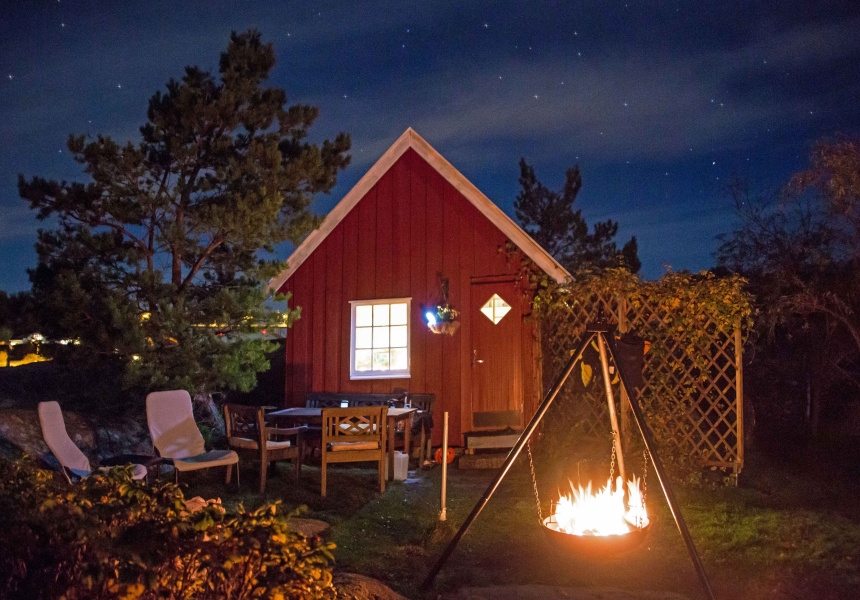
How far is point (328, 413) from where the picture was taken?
6.75 metres

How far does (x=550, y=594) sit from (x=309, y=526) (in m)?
2.15

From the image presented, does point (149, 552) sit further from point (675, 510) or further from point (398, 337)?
point (398, 337)

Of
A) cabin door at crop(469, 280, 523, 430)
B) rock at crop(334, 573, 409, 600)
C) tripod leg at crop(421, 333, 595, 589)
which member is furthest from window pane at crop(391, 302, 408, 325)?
rock at crop(334, 573, 409, 600)

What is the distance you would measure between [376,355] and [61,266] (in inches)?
172

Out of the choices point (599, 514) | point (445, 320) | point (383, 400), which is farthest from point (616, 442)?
point (383, 400)

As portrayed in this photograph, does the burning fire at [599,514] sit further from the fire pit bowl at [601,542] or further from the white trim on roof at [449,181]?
the white trim on roof at [449,181]

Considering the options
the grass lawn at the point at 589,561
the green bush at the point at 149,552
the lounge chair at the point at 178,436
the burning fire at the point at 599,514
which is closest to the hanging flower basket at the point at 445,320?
the grass lawn at the point at 589,561

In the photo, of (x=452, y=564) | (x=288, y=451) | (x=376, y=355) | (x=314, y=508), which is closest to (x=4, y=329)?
(x=288, y=451)

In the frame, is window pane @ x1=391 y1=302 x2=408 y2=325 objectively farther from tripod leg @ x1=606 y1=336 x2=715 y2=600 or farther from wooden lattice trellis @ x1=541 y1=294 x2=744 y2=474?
tripod leg @ x1=606 y1=336 x2=715 y2=600

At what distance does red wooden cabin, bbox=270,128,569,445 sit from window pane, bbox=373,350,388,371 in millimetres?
20

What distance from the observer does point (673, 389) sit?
7730 mm

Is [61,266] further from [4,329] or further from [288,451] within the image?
[288,451]

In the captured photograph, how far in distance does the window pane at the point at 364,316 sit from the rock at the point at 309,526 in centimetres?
512

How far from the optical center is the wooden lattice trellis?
24.9ft
